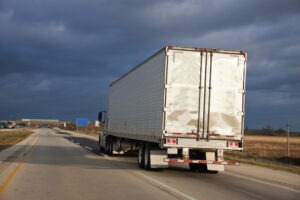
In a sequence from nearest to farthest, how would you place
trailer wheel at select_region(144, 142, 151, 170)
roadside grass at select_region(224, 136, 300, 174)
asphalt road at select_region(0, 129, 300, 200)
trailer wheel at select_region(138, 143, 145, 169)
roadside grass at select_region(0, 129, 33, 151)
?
asphalt road at select_region(0, 129, 300, 200) → trailer wheel at select_region(144, 142, 151, 170) → trailer wheel at select_region(138, 143, 145, 169) → roadside grass at select_region(224, 136, 300, 174) → roadside grass at select_region(0, 129, 33, 151)

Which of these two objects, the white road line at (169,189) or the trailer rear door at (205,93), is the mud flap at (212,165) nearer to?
the trailer rear door at (205,93)

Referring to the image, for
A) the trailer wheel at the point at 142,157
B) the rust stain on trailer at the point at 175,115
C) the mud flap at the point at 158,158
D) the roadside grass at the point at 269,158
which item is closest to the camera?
the rust stain on trailer at the point at 175,115

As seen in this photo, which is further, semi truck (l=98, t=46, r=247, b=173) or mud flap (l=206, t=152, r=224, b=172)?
mud flap (l=206, t=152, r=224, b=172)

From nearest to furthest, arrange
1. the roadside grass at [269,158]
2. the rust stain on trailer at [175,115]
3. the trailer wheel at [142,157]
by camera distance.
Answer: the rust stain on trailer at [175,115] < the trailer wheel at [142,157] < the roadside grass at [269,158]

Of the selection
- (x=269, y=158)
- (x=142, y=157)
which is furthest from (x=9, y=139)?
(x=142, y=157)

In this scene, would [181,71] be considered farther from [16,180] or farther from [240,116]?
[16,180]

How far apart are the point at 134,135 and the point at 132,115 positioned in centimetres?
126

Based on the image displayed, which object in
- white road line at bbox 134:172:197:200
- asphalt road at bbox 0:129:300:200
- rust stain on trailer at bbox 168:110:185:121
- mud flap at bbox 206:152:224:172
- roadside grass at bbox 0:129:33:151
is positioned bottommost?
roadside grass at bbox 0:129:33:151

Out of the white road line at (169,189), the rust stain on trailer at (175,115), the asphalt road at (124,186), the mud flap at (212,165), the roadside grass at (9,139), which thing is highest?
the rust stain on trailer at (175,115)

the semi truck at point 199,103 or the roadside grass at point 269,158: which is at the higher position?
the semi truck at point 199,103

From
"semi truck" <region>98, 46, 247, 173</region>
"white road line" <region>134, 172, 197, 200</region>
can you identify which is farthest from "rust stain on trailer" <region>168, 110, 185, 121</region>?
"white road line" <region>134, 172, 197, 200</region>

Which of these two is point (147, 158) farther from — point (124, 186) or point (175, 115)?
point (124, 186)

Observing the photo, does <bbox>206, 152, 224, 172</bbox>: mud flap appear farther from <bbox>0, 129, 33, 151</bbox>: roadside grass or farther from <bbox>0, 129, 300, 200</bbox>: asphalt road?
<bbox>0, 129, 33, 151</bbox>: roadside grass

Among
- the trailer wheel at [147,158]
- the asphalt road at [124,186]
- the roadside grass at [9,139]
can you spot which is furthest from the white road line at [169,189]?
the roadside grass at [9,139]
